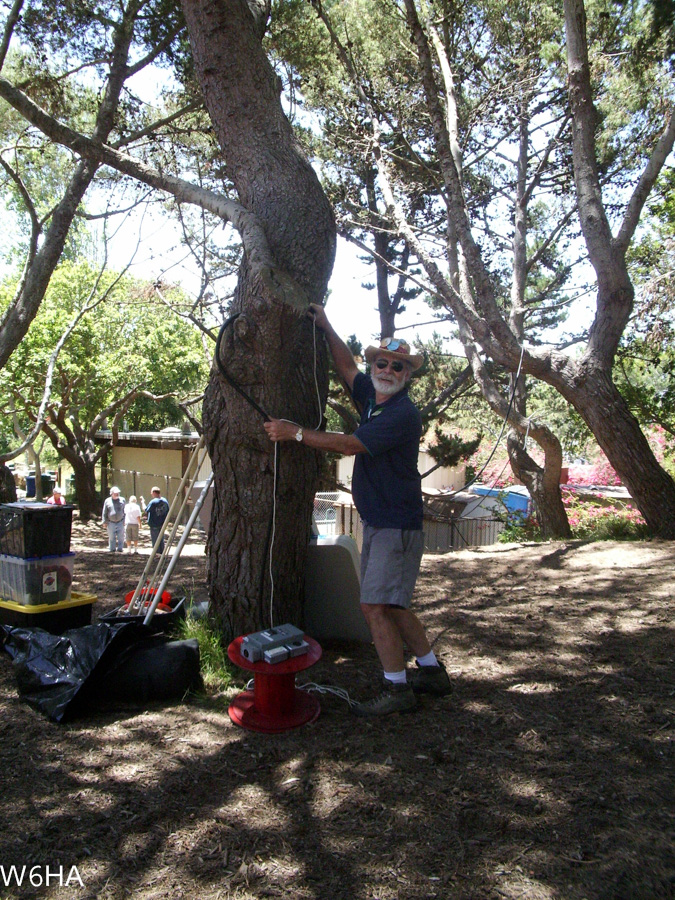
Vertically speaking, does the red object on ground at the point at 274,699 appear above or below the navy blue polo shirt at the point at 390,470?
below

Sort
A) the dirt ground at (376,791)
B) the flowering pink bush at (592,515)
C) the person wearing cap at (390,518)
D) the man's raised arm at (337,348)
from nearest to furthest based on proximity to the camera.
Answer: the dirt ground at (376,791) < the person wearing cap at (390,518) < the man's raised arm at (337,348) < the flowering pink bush at (592,515)

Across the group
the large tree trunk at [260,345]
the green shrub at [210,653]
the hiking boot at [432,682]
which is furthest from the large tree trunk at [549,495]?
the green shrub at [210,653]

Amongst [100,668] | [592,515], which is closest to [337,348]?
[100,668]

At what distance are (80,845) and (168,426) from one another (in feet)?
104

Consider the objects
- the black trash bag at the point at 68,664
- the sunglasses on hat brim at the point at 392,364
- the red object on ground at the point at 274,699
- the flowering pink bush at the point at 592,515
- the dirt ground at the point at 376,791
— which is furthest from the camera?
the flowering pink bush at the point at 592,515

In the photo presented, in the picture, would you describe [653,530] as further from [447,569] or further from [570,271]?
[570,271]

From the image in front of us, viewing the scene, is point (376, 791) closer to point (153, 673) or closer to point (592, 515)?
point (153, 673)

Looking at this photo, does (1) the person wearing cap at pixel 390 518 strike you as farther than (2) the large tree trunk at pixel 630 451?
No

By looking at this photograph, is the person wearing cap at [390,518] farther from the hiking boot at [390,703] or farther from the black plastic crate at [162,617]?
the black plastic crate at [162,617]

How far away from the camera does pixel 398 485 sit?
3.31 metres

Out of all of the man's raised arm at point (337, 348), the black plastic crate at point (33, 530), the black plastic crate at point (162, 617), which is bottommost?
the black plastic crate at point (162, 617)

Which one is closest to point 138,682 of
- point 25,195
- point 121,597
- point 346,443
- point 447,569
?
point 346,443

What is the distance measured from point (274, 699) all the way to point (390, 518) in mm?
973

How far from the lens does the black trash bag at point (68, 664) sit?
3068mm
